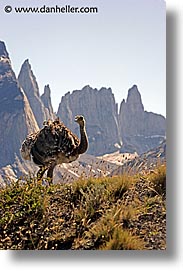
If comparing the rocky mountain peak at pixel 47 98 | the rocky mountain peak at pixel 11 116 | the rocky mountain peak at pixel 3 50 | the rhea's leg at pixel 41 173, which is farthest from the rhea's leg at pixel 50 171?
the rocky mountain peak at pixel 3 50

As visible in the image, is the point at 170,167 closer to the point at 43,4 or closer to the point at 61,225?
the point at 61,225

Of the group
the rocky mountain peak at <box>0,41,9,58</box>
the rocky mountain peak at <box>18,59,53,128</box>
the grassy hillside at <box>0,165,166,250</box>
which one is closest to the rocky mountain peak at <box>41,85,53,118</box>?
the rocky mountain peak at <box>18,59,53,128</box>

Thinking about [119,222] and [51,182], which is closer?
[119,222]

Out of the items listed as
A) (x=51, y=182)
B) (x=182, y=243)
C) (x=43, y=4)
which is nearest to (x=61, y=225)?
(x=51, y=182)

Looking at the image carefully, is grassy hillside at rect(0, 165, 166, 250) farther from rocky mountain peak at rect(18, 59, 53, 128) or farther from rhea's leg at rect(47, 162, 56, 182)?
rocky mountain peak at rect(18, 59, 53, 128)

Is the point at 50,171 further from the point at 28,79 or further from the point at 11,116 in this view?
the point at 28,79

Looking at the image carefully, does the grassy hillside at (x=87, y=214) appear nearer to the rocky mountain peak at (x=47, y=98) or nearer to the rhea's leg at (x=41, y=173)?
the rhea's leg at (x=41, y=173)

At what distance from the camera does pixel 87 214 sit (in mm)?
3098

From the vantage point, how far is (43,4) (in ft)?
10.4

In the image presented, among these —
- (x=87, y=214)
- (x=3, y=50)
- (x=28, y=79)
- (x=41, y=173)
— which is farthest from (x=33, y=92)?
(x=87, y=214)

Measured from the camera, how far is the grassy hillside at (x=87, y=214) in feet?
9.86

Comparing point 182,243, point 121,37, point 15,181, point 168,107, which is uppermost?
point 121,37

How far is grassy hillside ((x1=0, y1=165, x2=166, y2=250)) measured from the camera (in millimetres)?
3004

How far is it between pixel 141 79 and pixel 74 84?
0.33 metres
